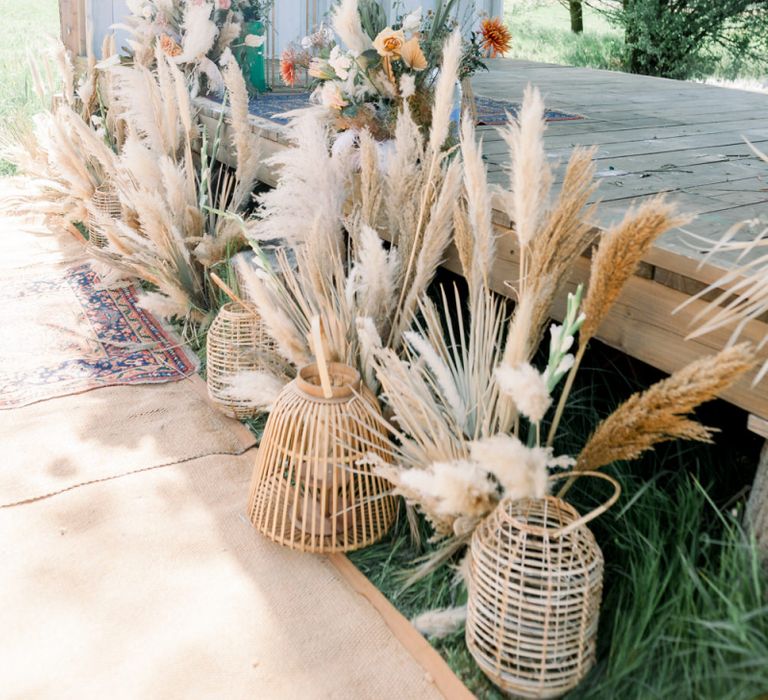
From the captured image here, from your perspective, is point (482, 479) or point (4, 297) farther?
point (4, 297)

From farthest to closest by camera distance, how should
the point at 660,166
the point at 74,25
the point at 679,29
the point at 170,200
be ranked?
the point at 679,29
the point at 74,25
the point at 170,200
the point at 660,166

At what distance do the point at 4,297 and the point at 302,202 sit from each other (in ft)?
6.16

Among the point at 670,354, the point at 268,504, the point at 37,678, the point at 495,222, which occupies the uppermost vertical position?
the point at 495,222

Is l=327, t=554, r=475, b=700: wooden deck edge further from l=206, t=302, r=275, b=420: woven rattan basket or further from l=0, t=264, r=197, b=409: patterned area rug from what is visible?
l=0, t=264, r=197, b=409: patterned area rug

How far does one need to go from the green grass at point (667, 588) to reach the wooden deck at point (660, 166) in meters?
0.30

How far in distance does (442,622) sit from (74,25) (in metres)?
4.92

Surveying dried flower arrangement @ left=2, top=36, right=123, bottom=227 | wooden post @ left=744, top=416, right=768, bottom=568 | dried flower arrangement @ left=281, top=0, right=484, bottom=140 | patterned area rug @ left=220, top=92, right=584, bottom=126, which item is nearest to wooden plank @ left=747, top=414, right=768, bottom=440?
wooden post @ left=744, top=416, right=768, bottom=568

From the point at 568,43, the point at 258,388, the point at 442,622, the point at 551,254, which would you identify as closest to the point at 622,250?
the point at 551,254

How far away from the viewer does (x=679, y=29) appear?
8.27 meters

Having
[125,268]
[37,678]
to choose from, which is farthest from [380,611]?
[125,268]

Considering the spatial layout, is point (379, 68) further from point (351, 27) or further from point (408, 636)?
point (408, 636)

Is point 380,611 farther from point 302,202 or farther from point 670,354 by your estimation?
point 302,202

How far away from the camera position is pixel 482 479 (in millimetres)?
1575

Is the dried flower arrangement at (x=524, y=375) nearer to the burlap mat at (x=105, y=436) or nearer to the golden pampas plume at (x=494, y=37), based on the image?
the burlap mat at (x=105, y=436)
